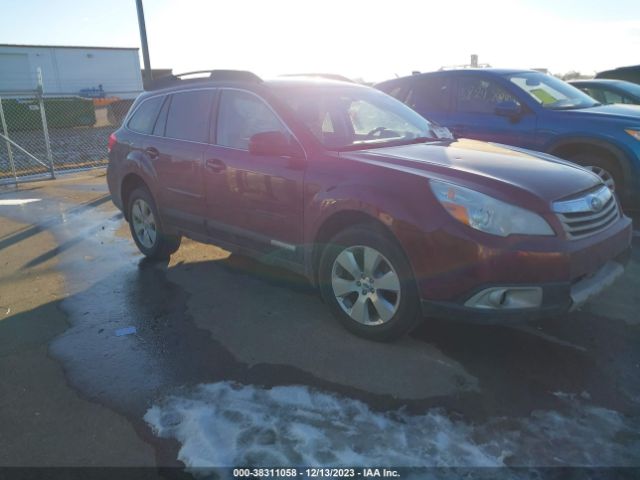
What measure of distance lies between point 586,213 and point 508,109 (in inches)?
130

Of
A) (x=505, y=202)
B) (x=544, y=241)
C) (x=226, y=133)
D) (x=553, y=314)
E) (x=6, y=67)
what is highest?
(x=6, y=67)

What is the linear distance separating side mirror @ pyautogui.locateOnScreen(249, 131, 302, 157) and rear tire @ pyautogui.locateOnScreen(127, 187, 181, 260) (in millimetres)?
1936

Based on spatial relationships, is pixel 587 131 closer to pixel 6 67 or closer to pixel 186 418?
pixel 186 418

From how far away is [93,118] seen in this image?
24984 mm

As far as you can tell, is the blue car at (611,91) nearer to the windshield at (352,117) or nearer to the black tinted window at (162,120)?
the windshield at (352,117)

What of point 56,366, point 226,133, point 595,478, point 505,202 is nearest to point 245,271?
point 226,133

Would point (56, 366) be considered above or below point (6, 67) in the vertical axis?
below

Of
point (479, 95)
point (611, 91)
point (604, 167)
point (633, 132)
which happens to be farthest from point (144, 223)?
point (611, 91)

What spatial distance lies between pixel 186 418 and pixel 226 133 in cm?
240

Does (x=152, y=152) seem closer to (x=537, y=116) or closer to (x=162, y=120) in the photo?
(x=162, y=120)

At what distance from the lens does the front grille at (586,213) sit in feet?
9.80

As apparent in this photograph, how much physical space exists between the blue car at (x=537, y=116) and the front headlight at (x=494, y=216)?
2.97 m

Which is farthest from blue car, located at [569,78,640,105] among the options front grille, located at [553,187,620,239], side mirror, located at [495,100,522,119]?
front grille, located at [553,187,620,239]

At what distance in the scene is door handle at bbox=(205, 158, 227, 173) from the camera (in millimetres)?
4191
